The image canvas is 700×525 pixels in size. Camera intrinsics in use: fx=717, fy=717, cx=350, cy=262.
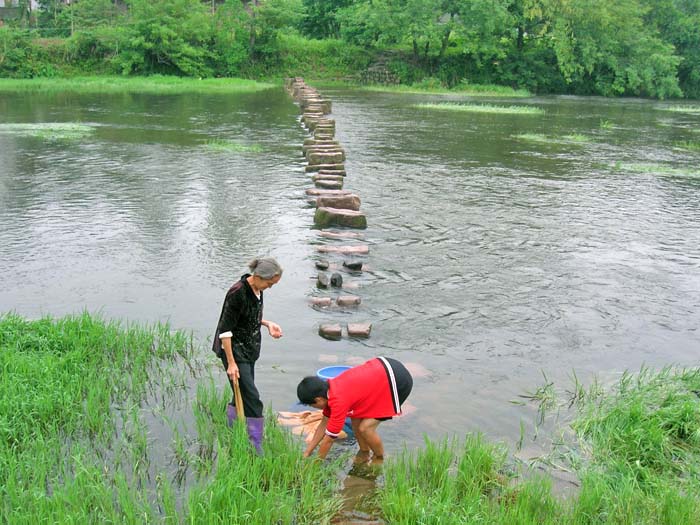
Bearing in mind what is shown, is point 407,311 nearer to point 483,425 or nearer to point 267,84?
point 483,425

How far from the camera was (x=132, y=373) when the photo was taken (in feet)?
18.6

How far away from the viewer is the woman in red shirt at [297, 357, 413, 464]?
14.4 feet

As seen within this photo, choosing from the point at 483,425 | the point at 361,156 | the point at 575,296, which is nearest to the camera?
the point at 483,425

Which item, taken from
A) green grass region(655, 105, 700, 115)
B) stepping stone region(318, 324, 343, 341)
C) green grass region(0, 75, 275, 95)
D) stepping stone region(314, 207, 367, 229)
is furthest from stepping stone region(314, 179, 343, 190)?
green grass region(655, 105, 700, 115)

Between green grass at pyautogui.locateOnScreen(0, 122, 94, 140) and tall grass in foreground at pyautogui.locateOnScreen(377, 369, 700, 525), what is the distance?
1622 cm

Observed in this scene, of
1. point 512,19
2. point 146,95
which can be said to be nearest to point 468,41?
point 512,19

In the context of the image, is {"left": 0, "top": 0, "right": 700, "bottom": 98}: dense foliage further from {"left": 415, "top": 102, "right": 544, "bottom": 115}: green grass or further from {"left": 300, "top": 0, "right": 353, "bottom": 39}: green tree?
{"left": 415, "top": 102, "right": 544, "bottom": 115}: green grass

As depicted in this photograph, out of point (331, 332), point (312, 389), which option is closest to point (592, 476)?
point (312, 389)

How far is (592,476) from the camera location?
4398 mm

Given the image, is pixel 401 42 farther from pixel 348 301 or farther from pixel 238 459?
pixel 238 459

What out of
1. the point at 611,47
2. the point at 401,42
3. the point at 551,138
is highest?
the point at 611,47

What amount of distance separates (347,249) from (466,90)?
3366 centimetres

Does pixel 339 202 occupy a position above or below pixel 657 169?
above

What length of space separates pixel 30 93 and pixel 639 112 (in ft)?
87.7
